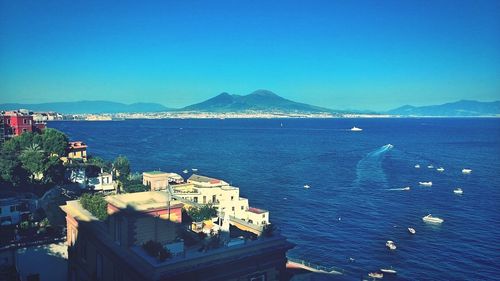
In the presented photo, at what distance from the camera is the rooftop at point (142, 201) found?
15422 mm

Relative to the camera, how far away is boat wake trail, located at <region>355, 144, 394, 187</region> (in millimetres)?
94688

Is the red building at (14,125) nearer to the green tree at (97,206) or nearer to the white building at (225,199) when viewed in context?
the white building at (225,199)

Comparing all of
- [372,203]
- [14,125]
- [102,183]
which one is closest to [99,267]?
[102,183]

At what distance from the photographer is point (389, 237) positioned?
56.9 metres

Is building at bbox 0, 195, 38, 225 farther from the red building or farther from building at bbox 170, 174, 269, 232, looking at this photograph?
the red building

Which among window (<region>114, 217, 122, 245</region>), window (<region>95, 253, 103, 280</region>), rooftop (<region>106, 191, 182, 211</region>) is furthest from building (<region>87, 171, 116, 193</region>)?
rooftop (<region>106, 191, 182, 211</region>)

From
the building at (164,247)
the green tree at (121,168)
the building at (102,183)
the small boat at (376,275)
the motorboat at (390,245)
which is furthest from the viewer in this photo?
the green tree at (121,168)

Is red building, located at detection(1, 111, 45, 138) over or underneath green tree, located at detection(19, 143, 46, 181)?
over

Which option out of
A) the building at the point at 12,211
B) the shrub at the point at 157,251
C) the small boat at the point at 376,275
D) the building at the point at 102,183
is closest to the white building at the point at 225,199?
the building at the point at 102,183

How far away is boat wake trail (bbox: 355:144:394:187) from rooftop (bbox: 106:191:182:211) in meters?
80.3

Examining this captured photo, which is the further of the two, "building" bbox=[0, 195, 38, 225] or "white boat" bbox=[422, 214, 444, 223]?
"white boat" bbox=[422, 214, 444, 223]

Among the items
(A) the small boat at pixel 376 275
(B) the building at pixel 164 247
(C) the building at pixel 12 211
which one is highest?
(B) the building at pixel 164 247

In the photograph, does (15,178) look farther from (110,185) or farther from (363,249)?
(363,249)

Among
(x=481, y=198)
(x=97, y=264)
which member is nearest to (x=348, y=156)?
(x=481, y=198)
